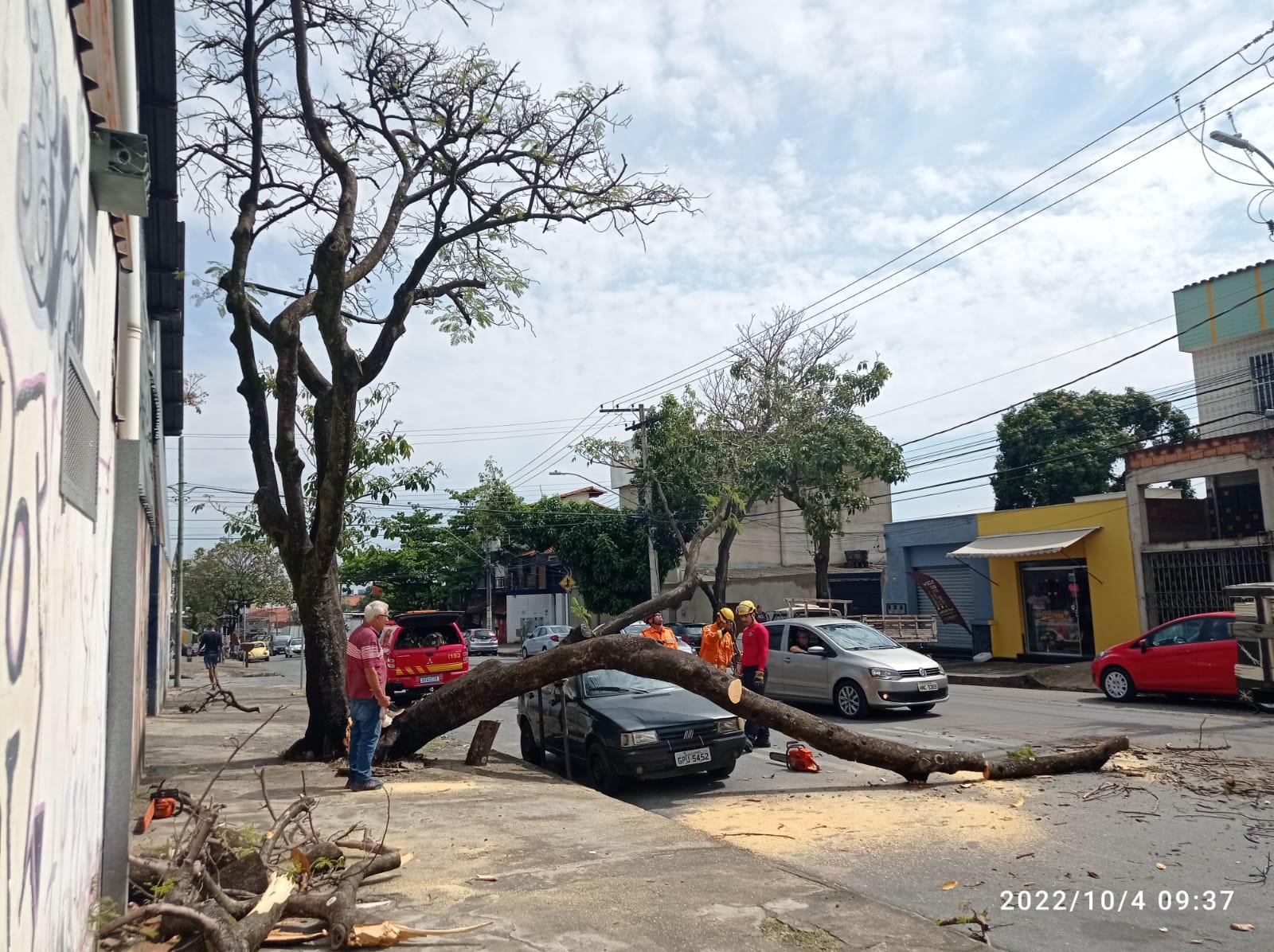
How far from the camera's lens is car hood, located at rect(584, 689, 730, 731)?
9617 millimetres

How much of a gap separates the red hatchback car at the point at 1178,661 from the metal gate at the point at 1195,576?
241 inches

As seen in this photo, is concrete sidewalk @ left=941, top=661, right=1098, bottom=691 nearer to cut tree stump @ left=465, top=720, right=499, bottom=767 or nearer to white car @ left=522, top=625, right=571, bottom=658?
cut tree stump @ left=465, top=720, right=499, bottom=767

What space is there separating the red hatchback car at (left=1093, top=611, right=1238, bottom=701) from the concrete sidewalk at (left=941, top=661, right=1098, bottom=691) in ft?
8.98

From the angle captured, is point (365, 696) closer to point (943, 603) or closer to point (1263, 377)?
point (943, 603)

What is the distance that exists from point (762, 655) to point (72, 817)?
967cm

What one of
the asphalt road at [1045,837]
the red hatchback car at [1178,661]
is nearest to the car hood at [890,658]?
the asphalt road at [1045,837]

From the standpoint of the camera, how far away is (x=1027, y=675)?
73.0 feet

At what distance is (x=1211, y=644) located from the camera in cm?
1488

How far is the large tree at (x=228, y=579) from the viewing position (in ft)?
195

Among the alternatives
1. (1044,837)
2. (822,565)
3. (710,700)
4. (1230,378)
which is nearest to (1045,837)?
(1044,837)

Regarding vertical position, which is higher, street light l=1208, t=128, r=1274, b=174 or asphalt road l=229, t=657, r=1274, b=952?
street light l=1208, t=128, r=1274, b=174

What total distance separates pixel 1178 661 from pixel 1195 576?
27.0 ft

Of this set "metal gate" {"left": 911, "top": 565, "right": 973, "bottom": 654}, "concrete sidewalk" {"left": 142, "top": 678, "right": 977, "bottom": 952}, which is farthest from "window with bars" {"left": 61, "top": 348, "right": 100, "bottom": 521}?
"metal gate" {"left": 911, "top": 565, "right": 973, "bottom": 654}
